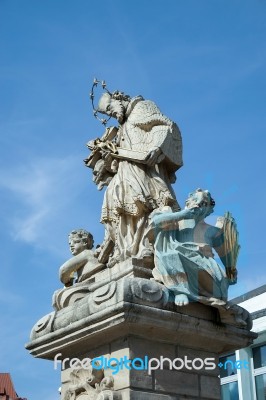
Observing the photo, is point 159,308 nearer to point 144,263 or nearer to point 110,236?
point 144,263

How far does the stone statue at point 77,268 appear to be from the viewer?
7523 millimetres

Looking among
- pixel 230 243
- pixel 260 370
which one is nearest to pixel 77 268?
pixel 230 243

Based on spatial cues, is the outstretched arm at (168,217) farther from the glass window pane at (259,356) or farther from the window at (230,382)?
the glass window pane at (259,356)

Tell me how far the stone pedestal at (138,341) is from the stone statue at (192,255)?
16 cm

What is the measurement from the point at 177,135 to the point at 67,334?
3197 millimetres

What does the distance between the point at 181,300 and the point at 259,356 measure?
565 inches

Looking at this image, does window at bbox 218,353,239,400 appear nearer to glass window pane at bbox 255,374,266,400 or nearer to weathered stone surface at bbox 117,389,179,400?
glass window pane at bbox 255,374,266,400

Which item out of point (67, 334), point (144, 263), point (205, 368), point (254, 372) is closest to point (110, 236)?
point (144, 263)

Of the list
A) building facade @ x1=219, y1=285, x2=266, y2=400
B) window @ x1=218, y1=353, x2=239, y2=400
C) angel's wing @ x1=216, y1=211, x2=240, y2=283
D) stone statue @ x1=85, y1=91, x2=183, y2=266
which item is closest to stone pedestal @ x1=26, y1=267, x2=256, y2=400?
angel's wing @ x1=216, y1=211, x2=240, y2=283

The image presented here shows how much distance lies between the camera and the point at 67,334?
6.90 metres

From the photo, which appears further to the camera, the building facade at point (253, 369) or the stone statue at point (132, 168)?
the building facade at point (253, 369)

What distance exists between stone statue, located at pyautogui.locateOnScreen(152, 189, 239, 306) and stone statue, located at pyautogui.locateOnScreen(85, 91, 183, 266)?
16.7 inches

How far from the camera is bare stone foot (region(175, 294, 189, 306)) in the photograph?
21.4 ft

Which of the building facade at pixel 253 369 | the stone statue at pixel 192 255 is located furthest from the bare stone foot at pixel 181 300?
the building facade at pixel 253 369
